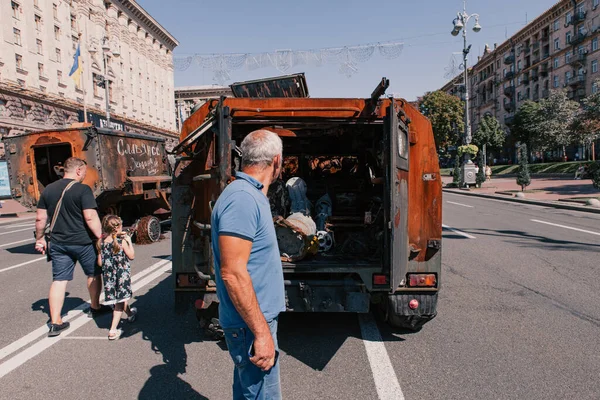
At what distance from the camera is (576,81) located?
5300cm

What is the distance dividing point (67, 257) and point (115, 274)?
565mm

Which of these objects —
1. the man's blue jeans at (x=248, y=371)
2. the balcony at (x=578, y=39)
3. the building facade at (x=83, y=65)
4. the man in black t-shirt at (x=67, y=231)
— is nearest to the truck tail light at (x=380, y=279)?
the man's blue jeans at (x=248, y=371)

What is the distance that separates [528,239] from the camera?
10.4 metres

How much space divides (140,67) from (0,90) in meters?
25.9

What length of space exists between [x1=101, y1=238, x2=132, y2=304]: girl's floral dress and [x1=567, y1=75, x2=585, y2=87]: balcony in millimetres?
61998

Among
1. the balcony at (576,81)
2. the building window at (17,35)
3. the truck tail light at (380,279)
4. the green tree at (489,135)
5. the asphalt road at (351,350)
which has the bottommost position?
the asphalt road at (351,350)

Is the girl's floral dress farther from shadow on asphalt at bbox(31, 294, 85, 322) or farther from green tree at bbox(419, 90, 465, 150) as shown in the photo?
green tree at bbox(419, 90, 465, 150)

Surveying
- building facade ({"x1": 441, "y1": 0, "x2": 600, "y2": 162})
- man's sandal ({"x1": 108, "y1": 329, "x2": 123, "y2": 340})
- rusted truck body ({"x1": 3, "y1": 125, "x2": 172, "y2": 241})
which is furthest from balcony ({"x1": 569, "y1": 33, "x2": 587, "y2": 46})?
man's sandal ({"x1": 108, "y1": 329, "x2": 123, "y2": 340})

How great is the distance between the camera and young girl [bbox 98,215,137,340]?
4648 mm

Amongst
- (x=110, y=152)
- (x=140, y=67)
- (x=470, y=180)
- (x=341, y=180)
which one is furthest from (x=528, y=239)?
(x=140, y=67)

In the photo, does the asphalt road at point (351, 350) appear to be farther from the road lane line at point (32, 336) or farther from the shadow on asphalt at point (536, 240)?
the shadow on asphalt at point (536, 240)

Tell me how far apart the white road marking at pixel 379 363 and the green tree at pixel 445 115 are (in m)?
55.8

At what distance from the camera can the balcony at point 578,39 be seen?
5125cm

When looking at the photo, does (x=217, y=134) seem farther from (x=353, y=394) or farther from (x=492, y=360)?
(x=492, y=360)
